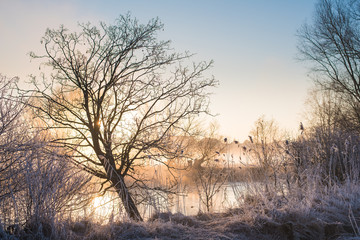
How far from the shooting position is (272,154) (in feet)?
18.9

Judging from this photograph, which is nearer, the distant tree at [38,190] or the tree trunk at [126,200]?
the distant tree at [38,190]

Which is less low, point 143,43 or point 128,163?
point 143,43

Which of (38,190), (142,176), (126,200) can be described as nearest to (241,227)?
(126,200)

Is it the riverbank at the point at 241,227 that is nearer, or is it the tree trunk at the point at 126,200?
the riverbank at the point at 241,227

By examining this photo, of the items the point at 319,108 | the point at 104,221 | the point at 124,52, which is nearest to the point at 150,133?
the point at 124,52

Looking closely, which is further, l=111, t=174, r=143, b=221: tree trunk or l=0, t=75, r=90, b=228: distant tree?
l=111, t=174, r=143, b=221: tree trunk

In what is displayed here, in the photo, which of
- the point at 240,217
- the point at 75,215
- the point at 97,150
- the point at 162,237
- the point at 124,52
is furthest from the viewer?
the point at 124,52

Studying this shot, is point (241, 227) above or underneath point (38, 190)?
underneath

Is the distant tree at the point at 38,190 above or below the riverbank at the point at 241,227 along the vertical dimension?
above

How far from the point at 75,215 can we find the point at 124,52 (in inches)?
272

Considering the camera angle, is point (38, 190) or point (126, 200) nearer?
point (38, 190)

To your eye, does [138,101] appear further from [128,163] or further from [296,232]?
[296,232]

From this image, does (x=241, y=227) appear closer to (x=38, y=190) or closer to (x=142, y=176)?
(x=38, y=190)

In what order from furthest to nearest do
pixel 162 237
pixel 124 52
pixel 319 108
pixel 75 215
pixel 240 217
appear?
pixel 319 108 → pixel 124 52 → pixel 240 217 → pixel 75 215 → pixel 162 237
